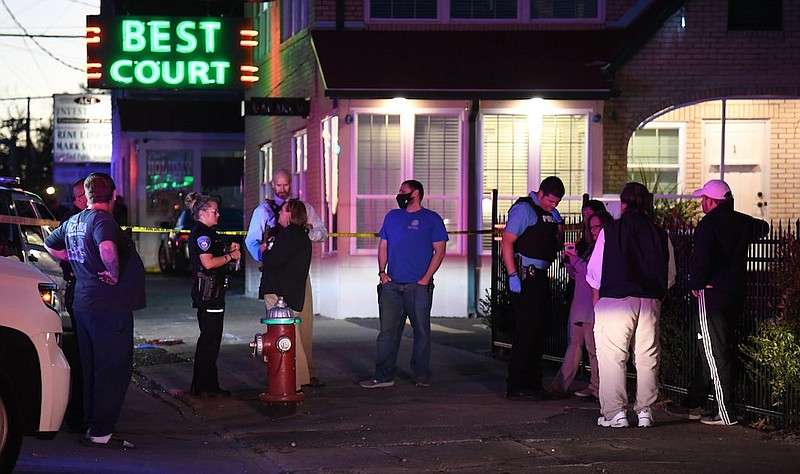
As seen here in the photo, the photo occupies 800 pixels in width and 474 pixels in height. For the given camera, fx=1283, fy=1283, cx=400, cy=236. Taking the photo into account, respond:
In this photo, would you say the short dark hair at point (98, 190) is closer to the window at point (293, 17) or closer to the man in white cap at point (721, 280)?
the man in white cap at point (721, 280)

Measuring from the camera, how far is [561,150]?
18797 millimetres

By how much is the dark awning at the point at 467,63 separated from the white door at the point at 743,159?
3062 millimetres

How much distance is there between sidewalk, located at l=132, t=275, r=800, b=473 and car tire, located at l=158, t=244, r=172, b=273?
18.8 meters

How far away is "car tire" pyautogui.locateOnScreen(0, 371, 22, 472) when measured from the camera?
7227mm

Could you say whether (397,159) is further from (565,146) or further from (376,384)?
(376,384)

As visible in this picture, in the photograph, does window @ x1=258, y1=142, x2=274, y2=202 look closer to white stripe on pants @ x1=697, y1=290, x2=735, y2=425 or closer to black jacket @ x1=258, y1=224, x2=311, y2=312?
black jacket @ x1=258, y1=224, x2=311, y2=312

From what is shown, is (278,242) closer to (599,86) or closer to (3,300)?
(3,300)

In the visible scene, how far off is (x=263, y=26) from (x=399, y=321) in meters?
13.0

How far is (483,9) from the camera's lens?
19094 mm

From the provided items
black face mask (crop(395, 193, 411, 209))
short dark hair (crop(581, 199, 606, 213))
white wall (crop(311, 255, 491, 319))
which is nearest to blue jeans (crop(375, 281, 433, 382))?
black face mask (crop(395, 193, 411, 209))

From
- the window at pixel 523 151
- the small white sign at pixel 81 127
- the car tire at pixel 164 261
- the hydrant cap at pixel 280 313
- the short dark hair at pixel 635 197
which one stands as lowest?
the car tire at pixel 164 261

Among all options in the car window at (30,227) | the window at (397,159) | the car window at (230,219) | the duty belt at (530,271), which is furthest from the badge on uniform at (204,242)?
the car window at (230,219)

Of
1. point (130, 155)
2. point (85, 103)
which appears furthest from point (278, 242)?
point (85, 103)

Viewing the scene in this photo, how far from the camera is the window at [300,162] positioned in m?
20.6
